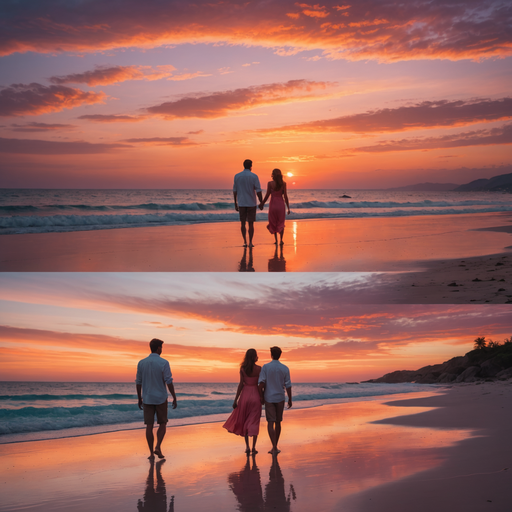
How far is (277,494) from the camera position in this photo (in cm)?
480

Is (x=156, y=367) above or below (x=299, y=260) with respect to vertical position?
below

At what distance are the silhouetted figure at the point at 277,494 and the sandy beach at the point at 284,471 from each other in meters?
0.01

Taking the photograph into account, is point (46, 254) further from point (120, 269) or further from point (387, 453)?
point (387, 453)

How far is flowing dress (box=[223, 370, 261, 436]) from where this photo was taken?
A: 7074mm

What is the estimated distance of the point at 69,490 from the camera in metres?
5.17

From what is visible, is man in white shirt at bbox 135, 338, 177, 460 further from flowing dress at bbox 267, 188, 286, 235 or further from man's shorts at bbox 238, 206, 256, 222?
flowing dress at bbox 267, 188, 286, 235

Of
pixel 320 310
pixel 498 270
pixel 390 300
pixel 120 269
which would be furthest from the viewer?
pixel 320 310

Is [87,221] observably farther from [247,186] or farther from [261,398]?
[261,398]

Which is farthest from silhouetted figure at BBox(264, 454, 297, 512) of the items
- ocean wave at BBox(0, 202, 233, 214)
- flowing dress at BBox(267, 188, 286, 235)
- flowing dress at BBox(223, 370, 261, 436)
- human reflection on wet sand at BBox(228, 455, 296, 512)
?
ocean wave at BBox(0, 202, 233, 214)

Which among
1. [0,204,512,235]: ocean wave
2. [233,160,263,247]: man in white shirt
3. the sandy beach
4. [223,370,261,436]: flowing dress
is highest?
[0,204,512,235]: ocean wave

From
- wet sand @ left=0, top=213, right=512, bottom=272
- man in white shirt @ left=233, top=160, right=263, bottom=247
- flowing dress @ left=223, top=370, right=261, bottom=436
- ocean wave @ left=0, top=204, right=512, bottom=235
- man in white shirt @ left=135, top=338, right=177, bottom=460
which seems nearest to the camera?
man in white shirt @ left=135, top=338, right=177, bottom=460

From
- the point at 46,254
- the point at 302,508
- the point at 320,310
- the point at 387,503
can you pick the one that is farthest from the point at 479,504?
the point at 320,310

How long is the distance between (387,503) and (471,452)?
2.66 metres

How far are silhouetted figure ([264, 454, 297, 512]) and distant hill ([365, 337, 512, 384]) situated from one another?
21.0 meters
